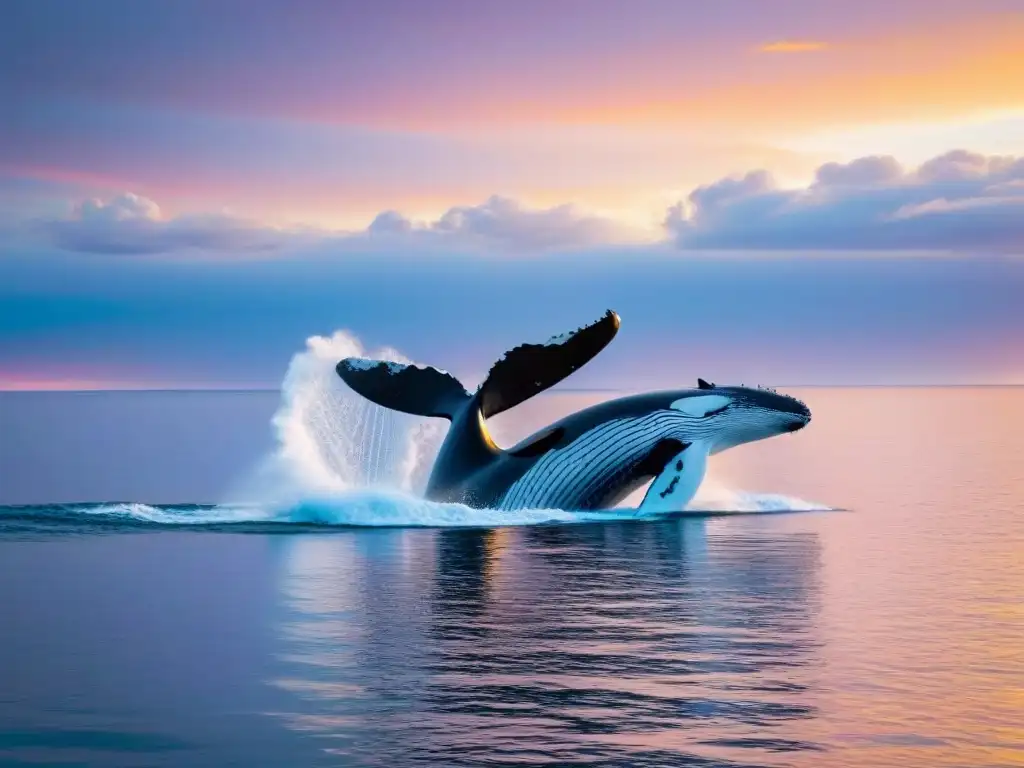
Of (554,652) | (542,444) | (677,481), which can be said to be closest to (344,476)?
(542,444)

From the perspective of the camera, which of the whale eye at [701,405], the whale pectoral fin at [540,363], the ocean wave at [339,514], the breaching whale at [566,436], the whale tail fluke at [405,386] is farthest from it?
the whale tail fluke at [405,386]

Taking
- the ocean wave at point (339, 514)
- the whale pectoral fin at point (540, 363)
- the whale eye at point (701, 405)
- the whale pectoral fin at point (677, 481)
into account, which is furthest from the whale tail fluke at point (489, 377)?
the whale pectoral fin at point (677, 481)

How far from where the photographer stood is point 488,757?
1170cm

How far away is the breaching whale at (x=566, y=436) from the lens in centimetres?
2859

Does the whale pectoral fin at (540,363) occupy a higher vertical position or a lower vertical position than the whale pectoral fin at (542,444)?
higher

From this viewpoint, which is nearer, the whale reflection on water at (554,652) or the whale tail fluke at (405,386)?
the whale reflection on water at (554,652)

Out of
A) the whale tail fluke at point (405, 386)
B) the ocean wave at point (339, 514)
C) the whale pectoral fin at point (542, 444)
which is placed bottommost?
the ocean wave at point (339, 514)

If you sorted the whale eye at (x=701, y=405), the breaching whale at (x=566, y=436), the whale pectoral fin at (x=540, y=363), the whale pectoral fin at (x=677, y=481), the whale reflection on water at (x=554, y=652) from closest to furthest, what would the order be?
the whale reflection on water at (x=554, y=652) → the whale pectoral fin at (x=540, y=363) → the breaching whale at (x=566, y=436) → the whale pectoral fin at (x=677, y=481) → the whale eye at (x=701, y=405)

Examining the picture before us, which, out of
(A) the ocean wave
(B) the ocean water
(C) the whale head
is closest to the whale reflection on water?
(B) the ocean water

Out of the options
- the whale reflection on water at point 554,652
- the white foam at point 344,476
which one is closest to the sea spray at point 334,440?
the white foam at point 344,476

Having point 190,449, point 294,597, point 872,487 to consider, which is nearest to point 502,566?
point 294,597

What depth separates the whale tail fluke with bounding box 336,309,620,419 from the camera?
27.3 metres

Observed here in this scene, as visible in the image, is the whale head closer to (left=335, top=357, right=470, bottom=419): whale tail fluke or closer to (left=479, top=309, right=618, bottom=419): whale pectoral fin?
(left=479, top=309, right=618, bottom=419): whale pectoral fin

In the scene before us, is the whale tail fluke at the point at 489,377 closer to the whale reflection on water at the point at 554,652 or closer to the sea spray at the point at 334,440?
the sea spray at the point at 334,440
